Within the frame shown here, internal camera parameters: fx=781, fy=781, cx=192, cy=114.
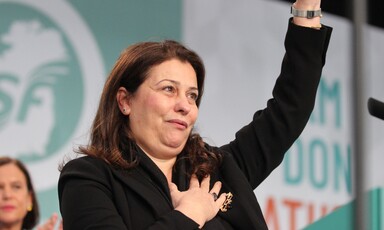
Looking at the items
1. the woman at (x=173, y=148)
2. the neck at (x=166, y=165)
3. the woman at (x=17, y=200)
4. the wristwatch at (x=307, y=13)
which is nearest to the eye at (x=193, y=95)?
the woman at (x=173, y=148)

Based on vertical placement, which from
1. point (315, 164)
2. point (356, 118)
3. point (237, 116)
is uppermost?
point (356, 118)

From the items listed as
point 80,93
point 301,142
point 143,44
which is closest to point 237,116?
point 301,142

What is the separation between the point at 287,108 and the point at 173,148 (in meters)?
0.27

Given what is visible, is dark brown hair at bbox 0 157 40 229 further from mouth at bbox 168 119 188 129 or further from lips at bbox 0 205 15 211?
mouth at bbox 168 119 188 129

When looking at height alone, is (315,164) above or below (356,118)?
below

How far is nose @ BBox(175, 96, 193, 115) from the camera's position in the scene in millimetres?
1607

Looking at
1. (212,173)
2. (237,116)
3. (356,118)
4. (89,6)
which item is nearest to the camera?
(356,118)

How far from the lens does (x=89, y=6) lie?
3.33 metres

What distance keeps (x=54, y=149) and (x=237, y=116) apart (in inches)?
37.2

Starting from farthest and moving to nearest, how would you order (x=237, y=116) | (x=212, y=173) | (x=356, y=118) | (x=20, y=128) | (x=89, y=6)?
(x=237, y=116), (x=89, y=6), (x=20, y=128), (x=212, y=173), (x=356, y=118)

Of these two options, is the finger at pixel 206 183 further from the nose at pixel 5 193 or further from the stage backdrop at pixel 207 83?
the nose at pixel 5 193

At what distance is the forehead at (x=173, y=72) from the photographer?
64.6 inches

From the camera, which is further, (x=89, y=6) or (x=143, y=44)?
(x=89, y=6)

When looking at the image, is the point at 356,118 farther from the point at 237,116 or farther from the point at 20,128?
the point at 237,116
